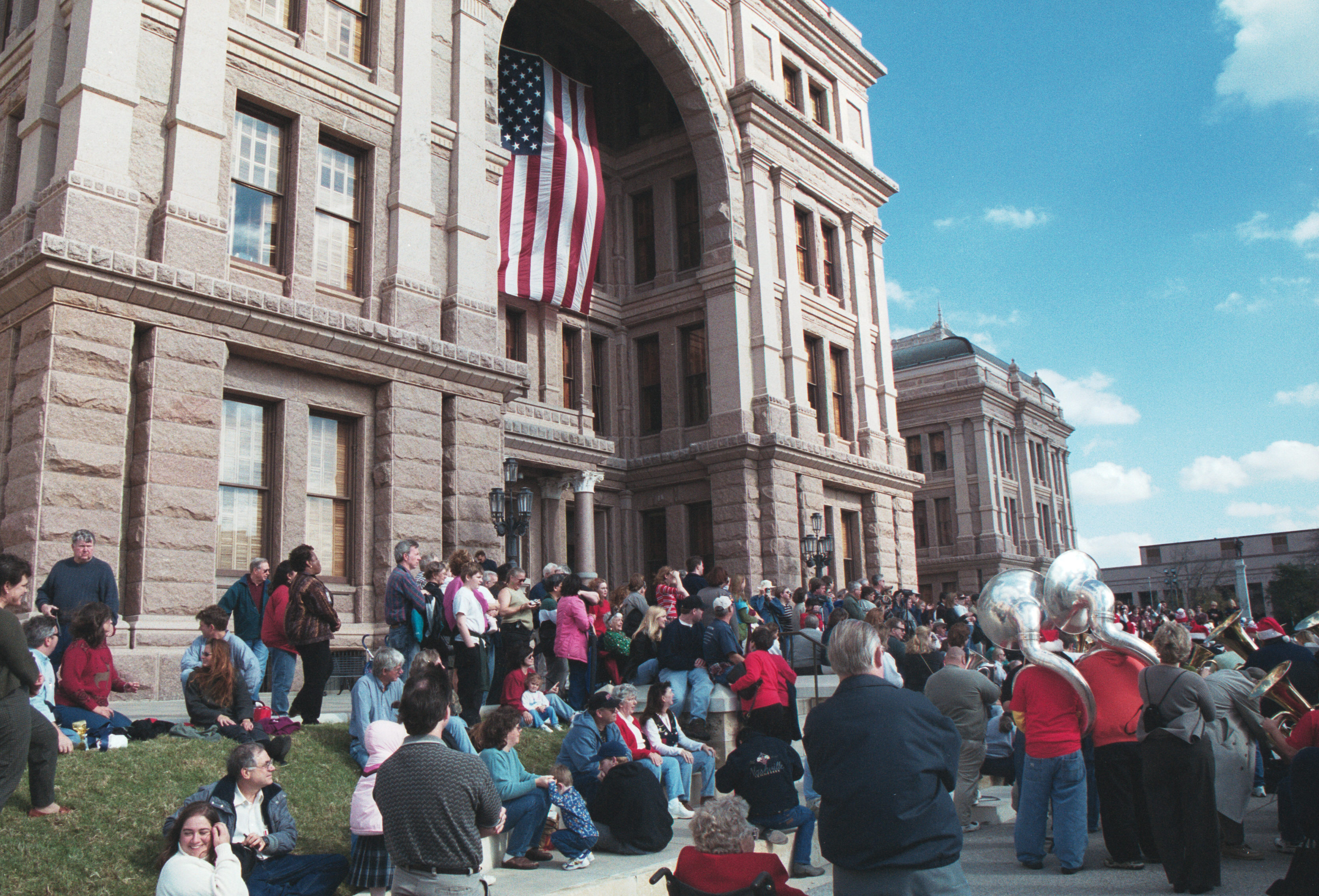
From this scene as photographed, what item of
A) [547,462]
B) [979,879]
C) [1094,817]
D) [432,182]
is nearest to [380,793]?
[979,879]

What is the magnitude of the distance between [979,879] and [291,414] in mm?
11267

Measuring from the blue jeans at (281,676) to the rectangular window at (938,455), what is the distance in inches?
1822

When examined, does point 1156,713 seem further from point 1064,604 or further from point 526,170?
point 526,170

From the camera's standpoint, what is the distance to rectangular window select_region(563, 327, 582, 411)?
27.0 meters

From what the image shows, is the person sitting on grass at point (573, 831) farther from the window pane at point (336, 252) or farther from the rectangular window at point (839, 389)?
the rectangular window at point (839, 389)

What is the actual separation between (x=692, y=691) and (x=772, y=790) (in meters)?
3.92

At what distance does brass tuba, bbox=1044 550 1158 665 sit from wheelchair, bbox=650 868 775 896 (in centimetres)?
440

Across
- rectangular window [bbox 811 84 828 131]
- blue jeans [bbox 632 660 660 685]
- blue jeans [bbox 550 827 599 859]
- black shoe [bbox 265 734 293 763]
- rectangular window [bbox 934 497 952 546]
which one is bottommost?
blue jeans [bbox 550 827 599 859]

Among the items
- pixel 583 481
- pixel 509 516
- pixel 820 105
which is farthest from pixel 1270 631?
pixel 820 105

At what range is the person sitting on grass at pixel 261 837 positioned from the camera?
6562mm

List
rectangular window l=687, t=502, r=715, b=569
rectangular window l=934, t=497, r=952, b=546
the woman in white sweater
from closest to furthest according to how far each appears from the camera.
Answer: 1. the woman in white sweater
2. rectangular window l=687, t=502, r=715, b=569
3. rectangular window l=934, t=497, r=952, b=546

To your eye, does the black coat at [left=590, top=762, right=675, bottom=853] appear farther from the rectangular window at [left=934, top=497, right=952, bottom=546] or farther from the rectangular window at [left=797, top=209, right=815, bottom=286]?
the rectangular window at [left=934, top=497, right=952, bottom=546]

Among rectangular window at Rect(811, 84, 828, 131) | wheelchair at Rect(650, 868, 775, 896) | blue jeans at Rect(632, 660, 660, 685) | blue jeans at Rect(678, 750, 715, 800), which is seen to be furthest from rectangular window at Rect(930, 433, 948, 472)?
wheelchair at Rect(650, 868, 775, 896)

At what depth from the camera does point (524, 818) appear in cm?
823
